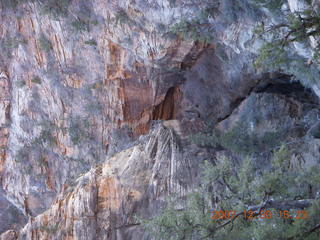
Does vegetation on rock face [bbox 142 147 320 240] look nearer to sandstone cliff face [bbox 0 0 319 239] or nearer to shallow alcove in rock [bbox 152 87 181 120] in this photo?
sandstone cliff face [bbox 0 0 319 239]

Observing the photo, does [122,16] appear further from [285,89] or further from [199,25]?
[285,89]

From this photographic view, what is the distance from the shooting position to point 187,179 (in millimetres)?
8500

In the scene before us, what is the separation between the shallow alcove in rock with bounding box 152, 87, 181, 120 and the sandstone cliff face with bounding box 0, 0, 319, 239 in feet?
0.12

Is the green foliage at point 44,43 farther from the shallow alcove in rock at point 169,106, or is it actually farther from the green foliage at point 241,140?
the green foliage at point 241,140

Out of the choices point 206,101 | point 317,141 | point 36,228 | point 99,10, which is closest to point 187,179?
point 317,141

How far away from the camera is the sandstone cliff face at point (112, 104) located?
8211mm

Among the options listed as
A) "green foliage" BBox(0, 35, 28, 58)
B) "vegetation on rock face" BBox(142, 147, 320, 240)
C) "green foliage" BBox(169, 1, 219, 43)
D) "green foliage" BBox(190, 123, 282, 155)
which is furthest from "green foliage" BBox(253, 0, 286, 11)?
"green foliage" BBox(0, 35, 28, 58)

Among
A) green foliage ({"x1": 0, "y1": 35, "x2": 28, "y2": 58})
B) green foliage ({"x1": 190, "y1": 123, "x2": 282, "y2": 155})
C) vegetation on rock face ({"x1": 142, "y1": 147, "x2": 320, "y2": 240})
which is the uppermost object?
green foliage ({"x1": 0, "y1": 35, "x2": 28, "y2": 58})

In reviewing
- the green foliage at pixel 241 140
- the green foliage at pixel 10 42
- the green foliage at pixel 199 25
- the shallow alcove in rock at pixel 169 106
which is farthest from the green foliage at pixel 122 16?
the green foliage at pixel 10 42

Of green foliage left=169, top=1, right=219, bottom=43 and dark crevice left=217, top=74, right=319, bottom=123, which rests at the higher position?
green foliage left=169, top=1, right=219, bottom=43

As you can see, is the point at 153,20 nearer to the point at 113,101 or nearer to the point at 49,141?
the point at 113,101

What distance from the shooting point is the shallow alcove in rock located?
513 inches

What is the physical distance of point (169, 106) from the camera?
13258 millimetres

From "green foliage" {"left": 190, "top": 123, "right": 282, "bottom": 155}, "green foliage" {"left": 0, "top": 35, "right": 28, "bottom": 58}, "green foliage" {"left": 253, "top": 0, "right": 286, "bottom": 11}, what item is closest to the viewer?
"green foliage" {"left": 253, "top": 0, "right": 286, "bottom": 11}
